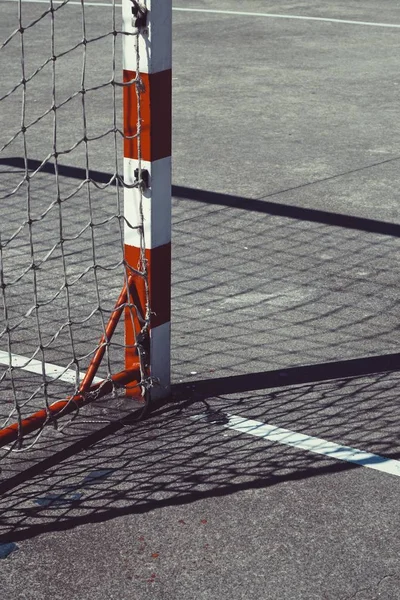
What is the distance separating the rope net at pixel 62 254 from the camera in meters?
4.50

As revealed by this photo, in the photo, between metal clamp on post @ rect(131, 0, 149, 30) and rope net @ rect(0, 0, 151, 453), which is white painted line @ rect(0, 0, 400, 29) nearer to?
rope net @ rect(0, 0, 151, 453)

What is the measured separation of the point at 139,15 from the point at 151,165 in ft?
1.93

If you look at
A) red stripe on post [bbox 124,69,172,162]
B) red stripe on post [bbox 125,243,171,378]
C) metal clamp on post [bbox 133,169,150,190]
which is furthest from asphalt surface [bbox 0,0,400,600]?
red stripe on post [bbox 124,69,172,162]

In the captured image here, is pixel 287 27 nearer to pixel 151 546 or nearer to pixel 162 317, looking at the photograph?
pixel 162 317

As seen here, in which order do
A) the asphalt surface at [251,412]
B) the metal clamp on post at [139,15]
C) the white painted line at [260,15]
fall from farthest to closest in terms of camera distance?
1. the white painted line at [260,15]
2. the metal clamp on post at [139,15]
3. the asphalt surface at [251,412]

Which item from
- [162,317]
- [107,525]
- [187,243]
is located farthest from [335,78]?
[107,525]

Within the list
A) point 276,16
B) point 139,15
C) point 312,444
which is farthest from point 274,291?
point 276,16

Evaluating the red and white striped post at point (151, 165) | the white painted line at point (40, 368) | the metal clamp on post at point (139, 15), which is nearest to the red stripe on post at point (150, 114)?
the red and white striped post at point (151, 165)

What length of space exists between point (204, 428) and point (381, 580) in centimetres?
120

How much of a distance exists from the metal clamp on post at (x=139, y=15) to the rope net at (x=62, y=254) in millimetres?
46

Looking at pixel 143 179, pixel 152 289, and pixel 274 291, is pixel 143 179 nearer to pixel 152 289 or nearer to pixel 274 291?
pixel 152 289

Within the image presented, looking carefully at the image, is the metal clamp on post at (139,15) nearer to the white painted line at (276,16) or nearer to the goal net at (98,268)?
the goal net at (98,268)

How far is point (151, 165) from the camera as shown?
439 cm

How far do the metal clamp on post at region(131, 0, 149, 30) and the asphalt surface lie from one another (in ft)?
5.31
